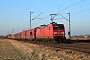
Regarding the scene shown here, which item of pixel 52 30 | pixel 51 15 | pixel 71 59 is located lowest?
pixel 71 59

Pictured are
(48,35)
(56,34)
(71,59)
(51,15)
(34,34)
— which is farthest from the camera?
(34,34)

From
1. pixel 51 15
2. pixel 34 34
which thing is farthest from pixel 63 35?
pixel 34 34

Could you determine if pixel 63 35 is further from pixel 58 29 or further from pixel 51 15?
pixel 51 15

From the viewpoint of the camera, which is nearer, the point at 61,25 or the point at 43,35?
the point at 61,25

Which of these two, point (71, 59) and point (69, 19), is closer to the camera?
point (71, 59)

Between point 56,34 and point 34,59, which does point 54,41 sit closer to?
point 56,34

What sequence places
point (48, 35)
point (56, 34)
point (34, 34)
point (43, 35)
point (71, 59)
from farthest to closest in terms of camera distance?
point (34, 34)
point (43, 35)
point (48, 35)
point (56, 34)
point (71, 59)

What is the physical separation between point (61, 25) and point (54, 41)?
3248mm

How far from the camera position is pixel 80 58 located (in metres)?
15.9

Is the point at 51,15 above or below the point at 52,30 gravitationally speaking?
above

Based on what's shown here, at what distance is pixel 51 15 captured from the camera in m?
52.8

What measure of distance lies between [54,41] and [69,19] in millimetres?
15170

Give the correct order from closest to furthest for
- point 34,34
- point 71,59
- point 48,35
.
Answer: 1. point 71,59
2. point 48,35
3. point 34,34

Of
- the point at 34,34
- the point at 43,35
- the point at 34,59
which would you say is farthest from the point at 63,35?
the point at 34,59
